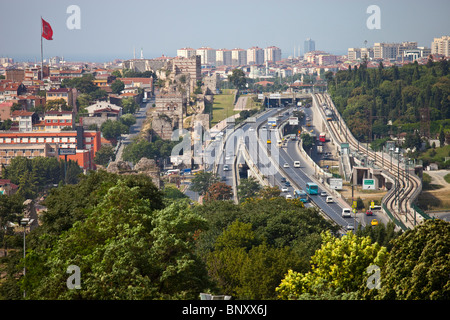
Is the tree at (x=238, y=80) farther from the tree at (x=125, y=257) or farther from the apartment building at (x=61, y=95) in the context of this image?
the tree at (x=125, y=257)

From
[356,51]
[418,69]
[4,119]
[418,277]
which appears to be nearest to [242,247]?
[418,277]

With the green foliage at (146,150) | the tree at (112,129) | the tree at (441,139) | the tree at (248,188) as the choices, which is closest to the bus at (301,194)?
the tree at (248,188)

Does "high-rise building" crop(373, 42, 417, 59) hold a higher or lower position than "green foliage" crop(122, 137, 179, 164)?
higher

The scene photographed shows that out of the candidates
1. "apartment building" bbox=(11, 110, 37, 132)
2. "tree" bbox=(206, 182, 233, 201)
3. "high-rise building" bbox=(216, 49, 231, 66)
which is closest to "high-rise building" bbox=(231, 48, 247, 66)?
"high-rise building" bbox=(216, 49, 231, 66)

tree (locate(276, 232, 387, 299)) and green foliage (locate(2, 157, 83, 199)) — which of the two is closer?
tree (locate(276, 232, 387, 299))

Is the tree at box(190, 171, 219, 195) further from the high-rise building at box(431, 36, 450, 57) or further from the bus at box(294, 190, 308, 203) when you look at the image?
the high-rise building at box(431, 36, 450, 57)

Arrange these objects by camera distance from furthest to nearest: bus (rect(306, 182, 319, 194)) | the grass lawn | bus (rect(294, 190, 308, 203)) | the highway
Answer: the grass lawn, bus (rect(306, 182, 319, 194)), bus (rect(294, 190, 308, 203)), the highway

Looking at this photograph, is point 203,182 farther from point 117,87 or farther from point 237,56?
point 237,56
